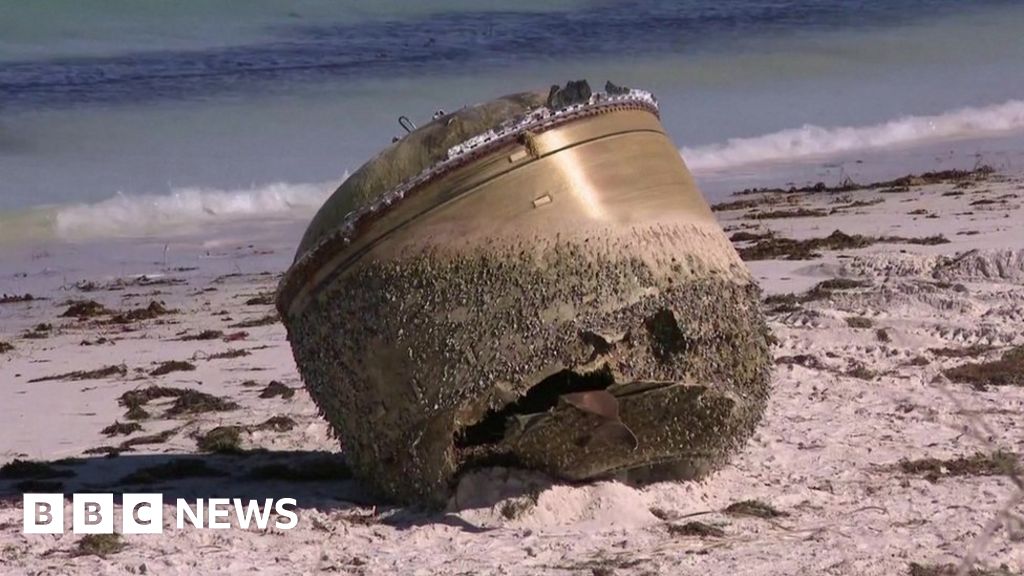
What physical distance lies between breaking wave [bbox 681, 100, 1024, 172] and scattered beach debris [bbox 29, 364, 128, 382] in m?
8.28

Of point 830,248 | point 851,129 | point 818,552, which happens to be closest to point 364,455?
point 818,552

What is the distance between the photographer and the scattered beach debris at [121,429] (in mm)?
7066

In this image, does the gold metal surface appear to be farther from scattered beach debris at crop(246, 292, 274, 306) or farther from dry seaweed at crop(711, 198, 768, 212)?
dry seaweed at crop(711, 198, 768, 212)

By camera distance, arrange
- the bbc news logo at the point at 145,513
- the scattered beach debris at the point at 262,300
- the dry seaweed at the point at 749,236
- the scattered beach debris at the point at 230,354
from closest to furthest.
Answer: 1. the bbc news logo at the point at 145,513
2. the scattered beach debris at the point at 230,354
3. the scattered beach debris at the point at 262,300
4. the dry seaweed at the point at 749,236

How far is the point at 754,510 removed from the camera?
5.29m

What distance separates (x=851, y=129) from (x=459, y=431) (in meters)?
13.0

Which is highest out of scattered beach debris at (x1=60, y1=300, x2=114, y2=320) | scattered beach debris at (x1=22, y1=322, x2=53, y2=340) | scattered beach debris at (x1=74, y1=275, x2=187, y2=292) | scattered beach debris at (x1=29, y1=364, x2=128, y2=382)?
scattered beach debris at (x1=74, y1=275, x2=187, y2=292)

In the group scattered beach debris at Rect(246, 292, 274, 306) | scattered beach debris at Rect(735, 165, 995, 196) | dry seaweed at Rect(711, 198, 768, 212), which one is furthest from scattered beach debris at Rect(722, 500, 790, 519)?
scattered beach debris at Rect(735, 165, 995, 196)

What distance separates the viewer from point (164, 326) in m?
10.1

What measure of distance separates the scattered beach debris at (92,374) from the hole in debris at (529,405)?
388cm

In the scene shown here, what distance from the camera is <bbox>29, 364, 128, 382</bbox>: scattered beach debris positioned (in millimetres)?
8625

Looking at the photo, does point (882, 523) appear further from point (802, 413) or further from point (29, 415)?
point (29, 415)

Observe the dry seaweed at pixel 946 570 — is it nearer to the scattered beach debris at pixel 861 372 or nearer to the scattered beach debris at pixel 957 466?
the scattered beach debris at pixel 957 466

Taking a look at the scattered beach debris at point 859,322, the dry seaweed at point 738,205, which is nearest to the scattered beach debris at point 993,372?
the scattered beach debris at point 859,322
